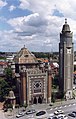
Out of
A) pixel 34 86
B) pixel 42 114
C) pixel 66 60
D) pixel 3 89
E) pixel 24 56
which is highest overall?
pixel 24 56

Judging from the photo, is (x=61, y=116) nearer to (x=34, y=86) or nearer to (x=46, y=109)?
(x=46, y=109)

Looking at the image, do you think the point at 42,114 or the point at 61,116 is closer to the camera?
the point at 61,116

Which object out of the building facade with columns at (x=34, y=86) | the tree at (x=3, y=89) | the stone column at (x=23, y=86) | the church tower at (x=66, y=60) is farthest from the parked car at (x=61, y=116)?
the tree at (x=3, y=89)

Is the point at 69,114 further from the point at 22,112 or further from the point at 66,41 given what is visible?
the point at 66,41

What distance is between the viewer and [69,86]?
237ft

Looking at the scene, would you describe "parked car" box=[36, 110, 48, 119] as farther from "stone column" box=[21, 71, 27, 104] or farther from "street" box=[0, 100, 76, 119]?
"stone column" box=[21, 71, 27, 104]

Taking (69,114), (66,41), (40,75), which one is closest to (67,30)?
(66,41)

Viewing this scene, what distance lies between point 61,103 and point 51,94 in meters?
4.31

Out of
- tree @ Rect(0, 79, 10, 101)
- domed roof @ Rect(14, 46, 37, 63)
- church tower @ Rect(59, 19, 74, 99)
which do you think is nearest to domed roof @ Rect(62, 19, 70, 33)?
church tower @ Rect(59, 19, 74, 99)

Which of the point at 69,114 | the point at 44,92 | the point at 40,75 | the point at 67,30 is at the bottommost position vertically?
the point at 69,114

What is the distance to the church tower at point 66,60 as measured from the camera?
229 ft

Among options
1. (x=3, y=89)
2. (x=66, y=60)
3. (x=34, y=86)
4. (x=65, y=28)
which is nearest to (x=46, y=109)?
(x=34, y=86)

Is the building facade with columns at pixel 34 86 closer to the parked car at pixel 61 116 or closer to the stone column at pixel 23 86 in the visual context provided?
the stone column at pixel 23 86

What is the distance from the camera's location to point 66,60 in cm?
7088
